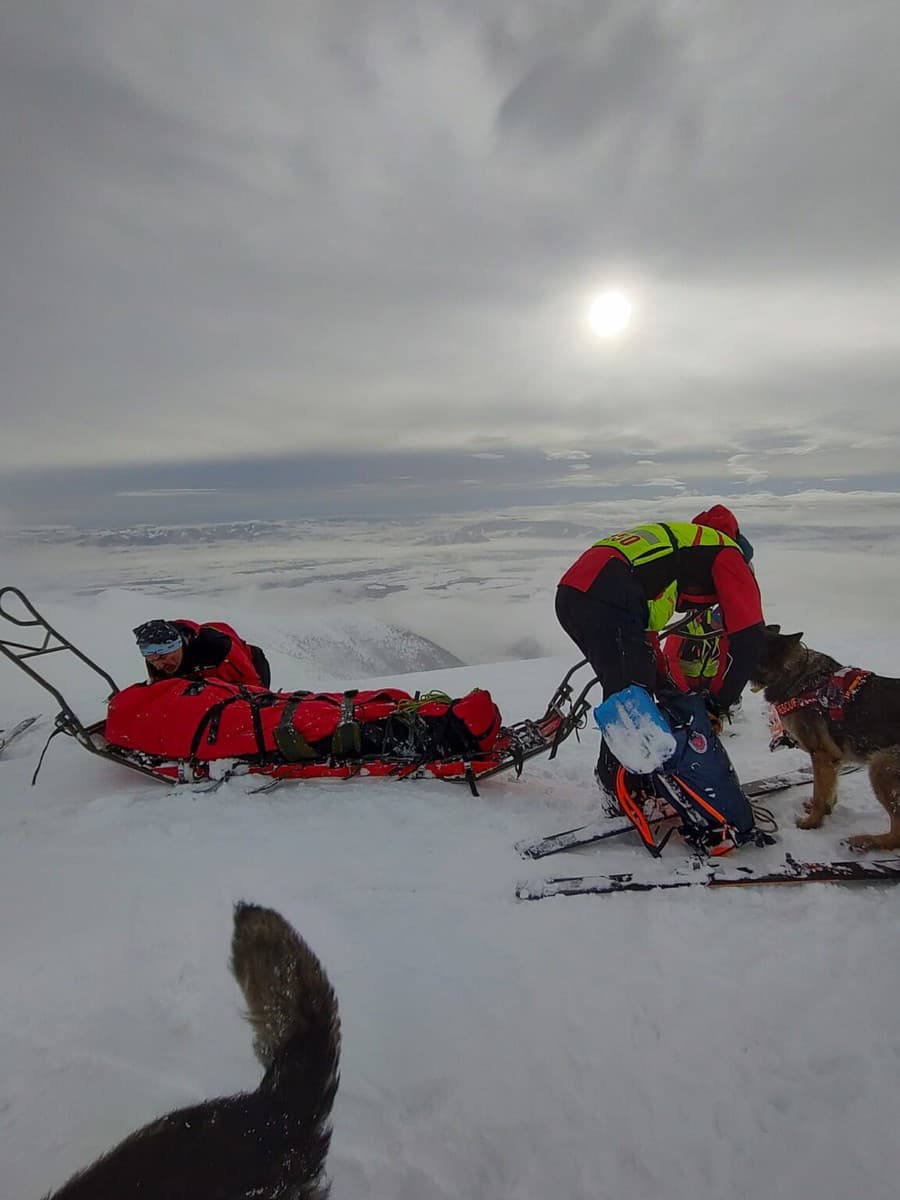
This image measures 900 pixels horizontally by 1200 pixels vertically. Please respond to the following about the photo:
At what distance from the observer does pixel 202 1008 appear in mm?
2410

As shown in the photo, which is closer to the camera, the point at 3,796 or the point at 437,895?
the point at 437,895

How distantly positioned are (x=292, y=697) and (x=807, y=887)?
11.5ft

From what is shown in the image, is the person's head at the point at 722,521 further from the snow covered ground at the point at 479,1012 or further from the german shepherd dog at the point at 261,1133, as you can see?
the german shepherd dog at the point at 261,1133

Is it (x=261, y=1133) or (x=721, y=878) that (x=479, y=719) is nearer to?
(x=721, y=878)

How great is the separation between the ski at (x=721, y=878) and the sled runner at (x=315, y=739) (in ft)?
4.68

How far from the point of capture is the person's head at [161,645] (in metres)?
5.15

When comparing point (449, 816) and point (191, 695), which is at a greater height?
point (191, 695)

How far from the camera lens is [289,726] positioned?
15.0 feet

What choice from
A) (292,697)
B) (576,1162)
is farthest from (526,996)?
(292,697)

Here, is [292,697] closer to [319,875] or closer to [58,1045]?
[319,875]

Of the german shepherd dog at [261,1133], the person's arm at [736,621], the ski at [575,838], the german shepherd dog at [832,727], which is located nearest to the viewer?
the german shepherd dog at [261,1133]

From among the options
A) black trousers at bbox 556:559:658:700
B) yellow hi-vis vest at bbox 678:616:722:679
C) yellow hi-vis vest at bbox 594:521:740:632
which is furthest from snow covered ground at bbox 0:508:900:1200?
yellow hi-vis vest at bbox 678:616:722:679

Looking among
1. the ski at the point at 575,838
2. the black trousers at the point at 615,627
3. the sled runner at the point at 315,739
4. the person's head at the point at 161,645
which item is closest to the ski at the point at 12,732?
the sled runner at the point at 315,739

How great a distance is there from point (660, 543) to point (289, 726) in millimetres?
2840
